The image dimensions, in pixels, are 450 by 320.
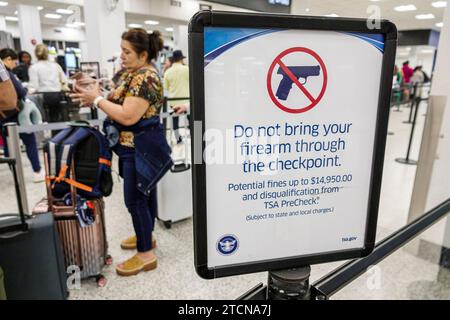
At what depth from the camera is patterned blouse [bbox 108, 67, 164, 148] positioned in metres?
1.78

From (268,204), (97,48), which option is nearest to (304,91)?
(268,204)

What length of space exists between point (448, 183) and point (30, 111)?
4096 mm

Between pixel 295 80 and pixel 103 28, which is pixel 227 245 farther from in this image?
pixel 103 28

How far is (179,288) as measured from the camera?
6.56 ft

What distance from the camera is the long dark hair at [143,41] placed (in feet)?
5.95

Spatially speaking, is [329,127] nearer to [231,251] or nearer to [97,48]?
[231,251]

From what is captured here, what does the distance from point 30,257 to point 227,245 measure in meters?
1.48

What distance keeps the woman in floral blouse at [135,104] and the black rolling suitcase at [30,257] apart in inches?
18.9

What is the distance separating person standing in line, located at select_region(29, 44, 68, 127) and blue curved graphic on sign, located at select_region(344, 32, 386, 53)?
15.6 feet

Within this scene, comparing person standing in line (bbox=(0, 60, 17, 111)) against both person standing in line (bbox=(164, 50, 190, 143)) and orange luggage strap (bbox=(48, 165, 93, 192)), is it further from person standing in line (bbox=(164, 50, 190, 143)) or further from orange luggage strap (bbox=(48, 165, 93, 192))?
person standing in line (bbox=(164, 50, 190, 143))

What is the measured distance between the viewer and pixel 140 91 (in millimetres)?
1777

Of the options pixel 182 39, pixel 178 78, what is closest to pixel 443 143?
pixel 178 78

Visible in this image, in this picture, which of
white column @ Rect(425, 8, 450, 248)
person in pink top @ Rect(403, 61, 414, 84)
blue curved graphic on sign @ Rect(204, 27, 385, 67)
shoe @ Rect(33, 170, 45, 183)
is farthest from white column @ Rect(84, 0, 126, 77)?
person in pink top @ Rect(403, 61, 414, 84)

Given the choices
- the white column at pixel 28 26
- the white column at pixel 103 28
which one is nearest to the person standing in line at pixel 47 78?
the white column at pixel 103 28
